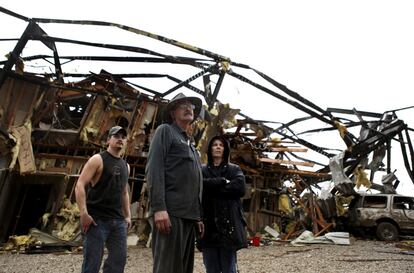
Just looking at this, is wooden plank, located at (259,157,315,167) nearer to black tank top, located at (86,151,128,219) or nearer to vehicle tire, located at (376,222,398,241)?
vehicle tire, located at (376,222,398,241)

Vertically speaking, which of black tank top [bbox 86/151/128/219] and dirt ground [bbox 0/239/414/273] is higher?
black tank top [bbox 86/151/128/219]

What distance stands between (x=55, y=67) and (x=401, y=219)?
1386 centimetres

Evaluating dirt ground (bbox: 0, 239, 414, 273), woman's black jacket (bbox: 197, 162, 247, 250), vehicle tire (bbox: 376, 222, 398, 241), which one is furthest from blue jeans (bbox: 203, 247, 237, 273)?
vehicle tire (bbox: 376, 222, 398, 241)

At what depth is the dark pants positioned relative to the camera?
8.39ft

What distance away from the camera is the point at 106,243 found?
345cm

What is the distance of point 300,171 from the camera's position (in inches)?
591

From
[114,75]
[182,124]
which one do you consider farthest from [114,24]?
[182,124]

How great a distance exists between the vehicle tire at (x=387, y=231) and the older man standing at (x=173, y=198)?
14.1 m

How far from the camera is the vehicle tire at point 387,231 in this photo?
47.5ft

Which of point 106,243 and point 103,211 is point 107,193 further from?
point 106,243

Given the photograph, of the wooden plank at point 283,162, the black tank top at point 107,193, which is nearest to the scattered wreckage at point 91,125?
the wooden plank at point 283,162

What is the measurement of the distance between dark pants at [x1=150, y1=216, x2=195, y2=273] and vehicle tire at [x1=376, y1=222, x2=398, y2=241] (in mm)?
14226

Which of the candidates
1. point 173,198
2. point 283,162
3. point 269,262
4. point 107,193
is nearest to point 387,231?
point 283,162

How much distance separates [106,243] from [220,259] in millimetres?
1098
